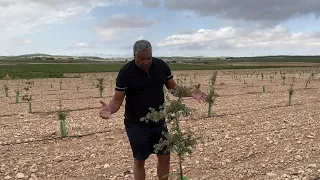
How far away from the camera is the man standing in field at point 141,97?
4.18m

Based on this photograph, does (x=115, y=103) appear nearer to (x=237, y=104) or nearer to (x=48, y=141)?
(x=48, y=141)

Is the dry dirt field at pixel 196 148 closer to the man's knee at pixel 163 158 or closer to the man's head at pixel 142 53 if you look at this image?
the man's knee at pixel 163 158

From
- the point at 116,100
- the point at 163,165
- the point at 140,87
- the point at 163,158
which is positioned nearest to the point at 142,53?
the point at 140,87

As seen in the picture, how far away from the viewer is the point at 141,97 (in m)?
4.22

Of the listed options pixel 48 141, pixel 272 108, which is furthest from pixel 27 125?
pixel 272 108

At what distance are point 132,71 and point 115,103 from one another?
0.44 meters

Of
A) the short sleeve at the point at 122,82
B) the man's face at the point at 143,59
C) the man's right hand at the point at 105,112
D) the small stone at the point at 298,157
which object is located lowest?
the small stone at the point at 298,157

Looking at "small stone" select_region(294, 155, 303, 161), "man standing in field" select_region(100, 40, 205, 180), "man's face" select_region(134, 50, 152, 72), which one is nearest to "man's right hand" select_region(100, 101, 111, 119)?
"man standing in field" select_region(100, 40, 205, 180)

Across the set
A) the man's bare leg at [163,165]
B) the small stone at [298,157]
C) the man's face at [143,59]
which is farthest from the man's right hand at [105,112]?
the small stone at [298,157]

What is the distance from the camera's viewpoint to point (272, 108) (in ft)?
44.2

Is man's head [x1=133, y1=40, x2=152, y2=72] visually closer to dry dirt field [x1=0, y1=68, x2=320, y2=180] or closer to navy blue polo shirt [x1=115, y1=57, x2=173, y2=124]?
navy blue polo shirt [x1=115, y1=57, x2=173, y2=124]

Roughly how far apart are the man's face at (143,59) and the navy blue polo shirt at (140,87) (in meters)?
0.10

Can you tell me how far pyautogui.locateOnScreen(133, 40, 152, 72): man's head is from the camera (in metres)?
4.01

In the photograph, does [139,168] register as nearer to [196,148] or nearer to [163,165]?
[163,165]
